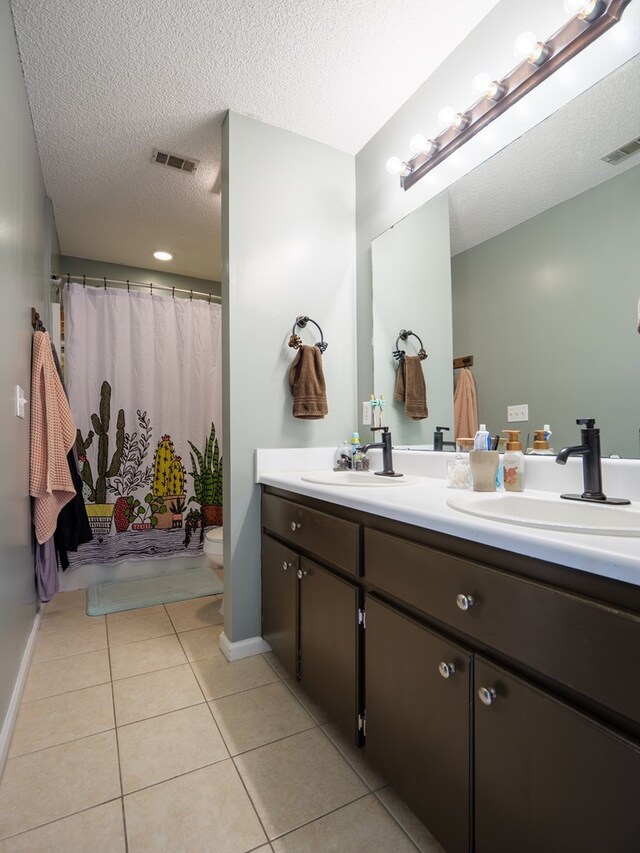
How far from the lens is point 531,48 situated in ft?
4.50

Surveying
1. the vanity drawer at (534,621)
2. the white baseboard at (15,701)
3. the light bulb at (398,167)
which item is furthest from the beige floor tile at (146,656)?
the light bulb at (398,167)

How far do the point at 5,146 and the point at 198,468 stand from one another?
2341 millimetres

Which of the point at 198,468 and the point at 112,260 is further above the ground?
the point at 112,260

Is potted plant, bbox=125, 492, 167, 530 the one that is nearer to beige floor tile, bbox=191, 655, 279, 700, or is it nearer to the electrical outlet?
beige floor tile, bbox=191, 655, 279, 700

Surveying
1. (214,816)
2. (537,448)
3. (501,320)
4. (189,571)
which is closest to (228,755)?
(214,816)

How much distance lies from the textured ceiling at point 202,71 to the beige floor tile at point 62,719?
8.25ft

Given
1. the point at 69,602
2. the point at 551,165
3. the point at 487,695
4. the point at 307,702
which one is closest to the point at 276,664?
the point at 307,702

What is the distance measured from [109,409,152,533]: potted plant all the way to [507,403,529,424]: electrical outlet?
8.64 ft

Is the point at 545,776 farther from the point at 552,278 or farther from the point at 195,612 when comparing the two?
the point at 195,612

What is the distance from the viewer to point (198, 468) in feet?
11.3

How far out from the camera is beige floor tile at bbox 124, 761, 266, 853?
1.09 metres

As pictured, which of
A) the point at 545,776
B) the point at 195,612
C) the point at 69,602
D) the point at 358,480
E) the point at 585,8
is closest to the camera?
the point at 545,776

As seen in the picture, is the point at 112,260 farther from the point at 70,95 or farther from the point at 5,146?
the point at 5,146

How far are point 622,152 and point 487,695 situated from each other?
1398 mm
